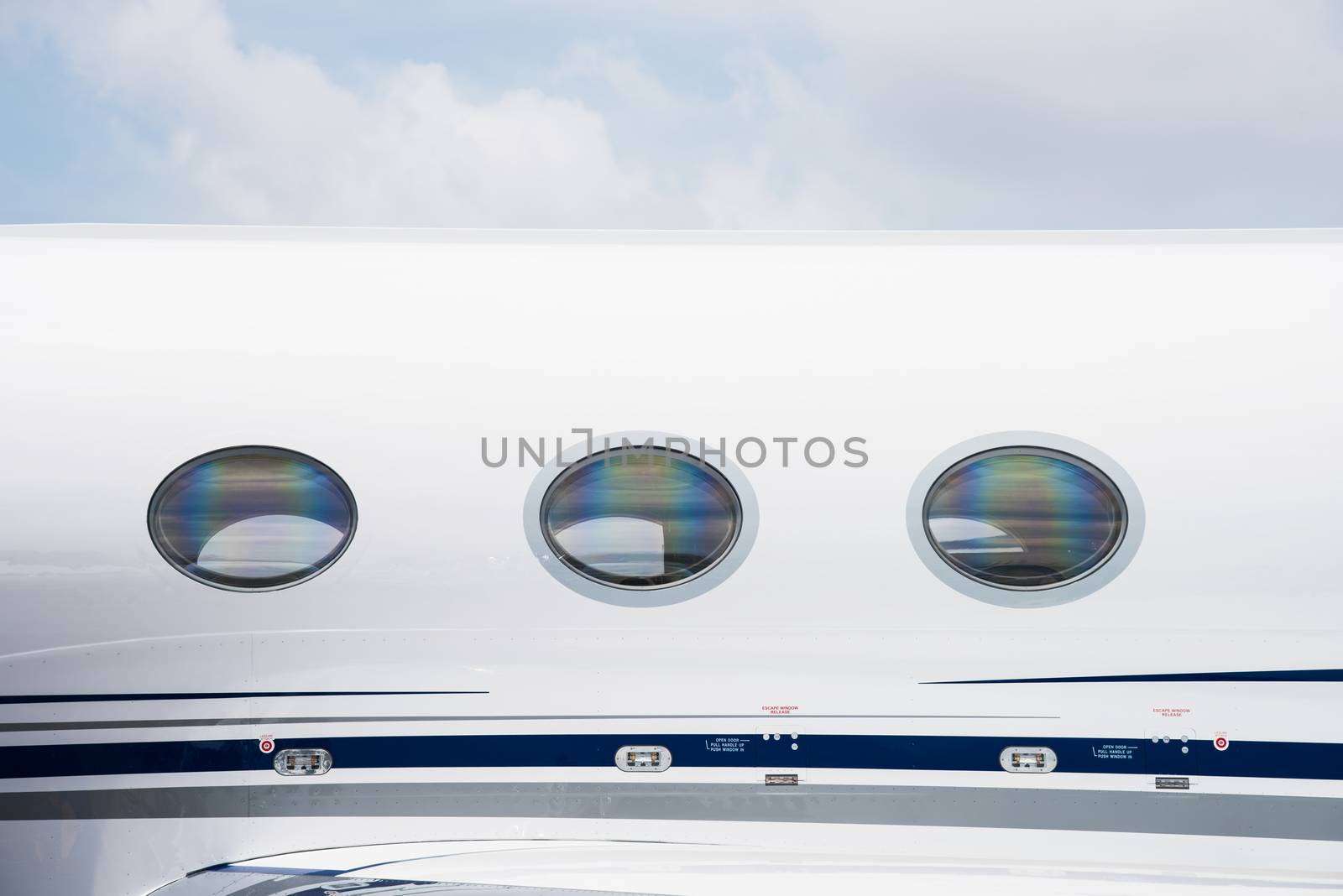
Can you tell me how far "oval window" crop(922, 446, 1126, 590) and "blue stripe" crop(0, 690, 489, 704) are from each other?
5.80ft

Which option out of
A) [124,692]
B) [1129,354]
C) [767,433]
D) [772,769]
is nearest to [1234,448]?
[1129,354]

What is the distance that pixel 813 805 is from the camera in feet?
14.2

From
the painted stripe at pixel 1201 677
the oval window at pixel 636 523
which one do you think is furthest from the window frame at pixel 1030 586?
the oval window at pixel 636 523

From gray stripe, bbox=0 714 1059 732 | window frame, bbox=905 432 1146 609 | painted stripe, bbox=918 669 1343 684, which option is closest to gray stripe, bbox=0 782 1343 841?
gray stripe, bbox=0 714 1059 732

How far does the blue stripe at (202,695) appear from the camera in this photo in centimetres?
423

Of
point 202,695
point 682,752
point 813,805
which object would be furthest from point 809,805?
point 202,695

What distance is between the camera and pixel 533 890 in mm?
4152

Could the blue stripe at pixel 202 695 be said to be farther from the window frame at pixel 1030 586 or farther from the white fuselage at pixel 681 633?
the window frame at pixel 1030 586

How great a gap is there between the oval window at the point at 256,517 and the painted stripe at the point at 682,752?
601 mm

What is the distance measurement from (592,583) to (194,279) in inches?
70.9

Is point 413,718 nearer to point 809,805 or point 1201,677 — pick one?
point 809,805

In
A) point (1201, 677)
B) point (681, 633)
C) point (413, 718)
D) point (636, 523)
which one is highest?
point (636, 523)

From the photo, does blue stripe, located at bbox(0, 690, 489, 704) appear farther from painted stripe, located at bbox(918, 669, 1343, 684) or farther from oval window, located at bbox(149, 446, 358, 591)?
painted stripe, located at bbox(918, 669, 1343, 684)

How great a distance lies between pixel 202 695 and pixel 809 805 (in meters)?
2.16
